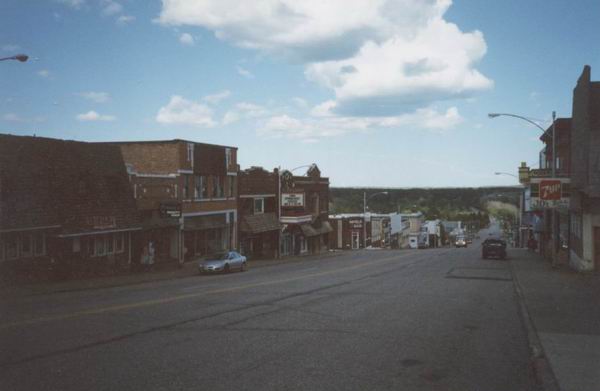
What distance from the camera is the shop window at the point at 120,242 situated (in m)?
32.7

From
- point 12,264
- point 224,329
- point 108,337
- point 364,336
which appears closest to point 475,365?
point 364,336

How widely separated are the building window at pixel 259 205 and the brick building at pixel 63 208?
56.9 ft

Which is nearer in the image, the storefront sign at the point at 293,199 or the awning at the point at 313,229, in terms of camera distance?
the storefront sign at the point at 293,199

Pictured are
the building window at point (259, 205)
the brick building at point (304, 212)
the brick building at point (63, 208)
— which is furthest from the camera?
the brick building at point (304, 212)

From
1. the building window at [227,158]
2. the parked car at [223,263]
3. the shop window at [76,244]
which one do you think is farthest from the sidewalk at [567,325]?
the building window at [227,158]

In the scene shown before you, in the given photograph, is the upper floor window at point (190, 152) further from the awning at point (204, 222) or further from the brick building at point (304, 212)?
the brick building at point (304, 212)

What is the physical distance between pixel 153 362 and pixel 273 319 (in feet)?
16.3

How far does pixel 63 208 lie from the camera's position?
28.1m

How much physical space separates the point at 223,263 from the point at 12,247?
12.0 meters

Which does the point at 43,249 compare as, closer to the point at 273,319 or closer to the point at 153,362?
the point at 273,319

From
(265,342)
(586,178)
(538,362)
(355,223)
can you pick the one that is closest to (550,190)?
(586,178)

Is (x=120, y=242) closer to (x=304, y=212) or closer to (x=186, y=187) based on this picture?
(x=186, y=187)

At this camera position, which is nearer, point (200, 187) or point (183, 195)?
point (183, 195)

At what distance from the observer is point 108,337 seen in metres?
12.3
